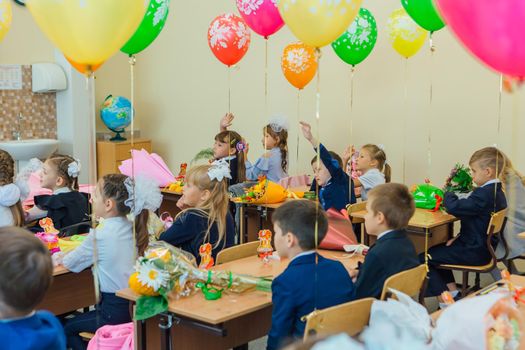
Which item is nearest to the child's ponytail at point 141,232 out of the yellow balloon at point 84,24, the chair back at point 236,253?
the chair back at point 236,253

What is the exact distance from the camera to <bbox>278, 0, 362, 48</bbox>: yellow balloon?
9.49ft

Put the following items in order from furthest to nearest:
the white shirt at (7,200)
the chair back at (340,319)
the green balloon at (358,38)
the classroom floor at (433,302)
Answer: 1. the green balloon at (358,38)
2. the classroom floor at (433,302)
3. the white shirt at (7,200)
4. the chair back at (340,319)

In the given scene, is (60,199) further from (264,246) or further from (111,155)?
(111,155)

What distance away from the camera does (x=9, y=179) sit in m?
4.05

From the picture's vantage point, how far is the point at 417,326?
6.87 ft

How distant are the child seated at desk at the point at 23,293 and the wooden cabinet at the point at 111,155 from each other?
6.11 meters

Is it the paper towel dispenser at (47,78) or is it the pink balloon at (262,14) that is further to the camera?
the paper towel dispenser at (47,78)

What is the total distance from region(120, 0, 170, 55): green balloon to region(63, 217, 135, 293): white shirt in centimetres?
103

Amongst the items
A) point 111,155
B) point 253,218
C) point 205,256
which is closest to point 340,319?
point 205,256

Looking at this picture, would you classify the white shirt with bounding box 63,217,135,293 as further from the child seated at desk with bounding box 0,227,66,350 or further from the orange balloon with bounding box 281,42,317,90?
the orange balloon with bounding box 281,42,317,90

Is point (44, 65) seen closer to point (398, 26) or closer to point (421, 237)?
point (398, 26)

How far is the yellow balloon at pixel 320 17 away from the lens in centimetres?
289

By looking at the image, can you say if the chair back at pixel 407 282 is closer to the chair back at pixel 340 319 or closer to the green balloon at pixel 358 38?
the chair back at pixel 340 319

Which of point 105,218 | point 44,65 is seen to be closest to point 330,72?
point 44,65
